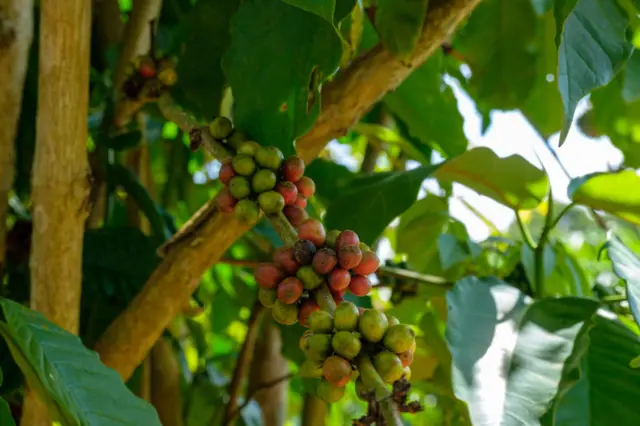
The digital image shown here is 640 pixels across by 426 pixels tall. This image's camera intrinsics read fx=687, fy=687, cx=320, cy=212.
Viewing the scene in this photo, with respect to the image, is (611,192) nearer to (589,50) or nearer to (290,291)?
(589,50)

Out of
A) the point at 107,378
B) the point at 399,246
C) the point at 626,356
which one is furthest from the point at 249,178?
the point at 399,246

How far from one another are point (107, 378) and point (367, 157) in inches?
24.2

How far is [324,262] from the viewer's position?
1.03 ft

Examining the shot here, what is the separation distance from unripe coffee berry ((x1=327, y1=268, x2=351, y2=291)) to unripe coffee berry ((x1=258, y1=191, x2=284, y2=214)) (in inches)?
2.1

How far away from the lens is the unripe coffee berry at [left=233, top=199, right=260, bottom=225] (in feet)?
1.20

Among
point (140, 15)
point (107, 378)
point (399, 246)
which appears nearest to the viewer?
point (107, 378)

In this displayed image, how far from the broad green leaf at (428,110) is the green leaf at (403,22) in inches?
9.6

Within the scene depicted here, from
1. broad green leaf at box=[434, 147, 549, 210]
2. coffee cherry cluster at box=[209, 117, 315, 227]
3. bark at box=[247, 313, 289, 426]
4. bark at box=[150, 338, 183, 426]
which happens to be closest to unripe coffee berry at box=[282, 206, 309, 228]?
coffee cherry cluster at box=[209, 117, 315, 227]

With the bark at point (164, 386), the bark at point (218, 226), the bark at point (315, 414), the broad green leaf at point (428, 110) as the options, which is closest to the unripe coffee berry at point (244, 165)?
the bark at point (218, 226)

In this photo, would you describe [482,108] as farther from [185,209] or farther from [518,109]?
[185,209]

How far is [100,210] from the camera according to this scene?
0.78 metres

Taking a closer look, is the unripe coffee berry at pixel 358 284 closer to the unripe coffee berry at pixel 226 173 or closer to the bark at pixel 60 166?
the unripe coffee berry at pixel 226 173

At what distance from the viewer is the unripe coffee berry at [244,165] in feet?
1.21

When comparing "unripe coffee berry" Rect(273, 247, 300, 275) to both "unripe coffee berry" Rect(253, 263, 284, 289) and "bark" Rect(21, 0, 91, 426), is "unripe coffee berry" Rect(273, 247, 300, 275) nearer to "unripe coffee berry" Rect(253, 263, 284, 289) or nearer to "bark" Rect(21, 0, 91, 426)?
"unripe coffee berry" Rect(253, 263, 284, 289)
